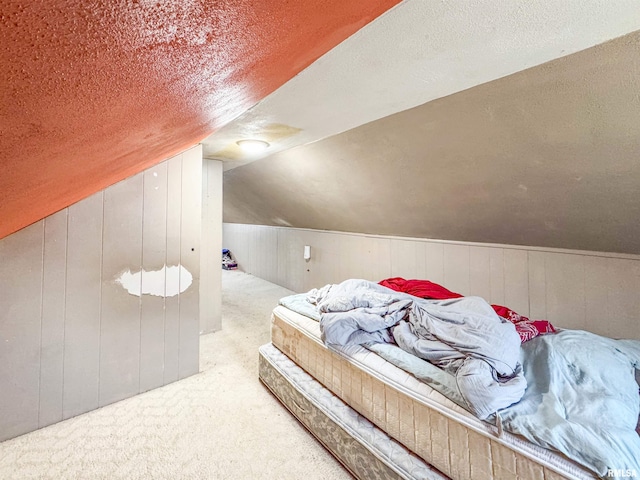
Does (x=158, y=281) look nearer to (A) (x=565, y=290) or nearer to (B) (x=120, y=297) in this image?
(B) (x=120, y=297)

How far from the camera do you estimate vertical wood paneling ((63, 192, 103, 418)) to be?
6.16 ft

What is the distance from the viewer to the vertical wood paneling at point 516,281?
2496 mm

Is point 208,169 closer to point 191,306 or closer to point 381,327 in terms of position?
point 191,306

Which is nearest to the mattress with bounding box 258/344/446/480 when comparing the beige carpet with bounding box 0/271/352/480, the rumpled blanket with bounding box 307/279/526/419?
the beige carpet with bounding box 0/271/352/480

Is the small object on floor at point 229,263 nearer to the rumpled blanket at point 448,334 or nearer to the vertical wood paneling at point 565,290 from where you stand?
the rumpled blanket at point 448,334

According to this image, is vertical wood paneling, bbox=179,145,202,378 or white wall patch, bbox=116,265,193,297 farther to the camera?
vertical wood paneling, bbox=179,145,202,378

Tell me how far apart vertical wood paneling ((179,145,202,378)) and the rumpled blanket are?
3.75ft

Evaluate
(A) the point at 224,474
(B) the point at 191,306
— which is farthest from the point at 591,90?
(B) the point at 191,306

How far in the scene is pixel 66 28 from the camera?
27 cm

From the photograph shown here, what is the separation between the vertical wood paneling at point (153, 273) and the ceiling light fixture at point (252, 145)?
648 millimetres

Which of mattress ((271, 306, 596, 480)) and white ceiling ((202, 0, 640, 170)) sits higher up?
white ceiling ((202, 0, 640, 170))

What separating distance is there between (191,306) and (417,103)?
7.08ft

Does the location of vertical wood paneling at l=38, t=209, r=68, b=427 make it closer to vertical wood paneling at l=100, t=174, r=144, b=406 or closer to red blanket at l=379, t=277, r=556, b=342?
vertical wood paneling at l=100, t=174, r=144, b=406

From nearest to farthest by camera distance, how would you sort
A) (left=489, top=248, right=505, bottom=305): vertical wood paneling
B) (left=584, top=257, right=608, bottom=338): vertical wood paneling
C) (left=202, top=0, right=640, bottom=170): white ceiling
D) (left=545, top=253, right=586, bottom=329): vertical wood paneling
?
1. (left=202, top=0, right=640, bottom=170): white ceiling
2. (left=584, top=257, right=608, bottom=338): vertical wood paneling
3. (left=545, top=253, right=586, bottom=329): vertical wood paneling
4. (left=489, top=248, right=505, bottom=305): vertical wood paneling
